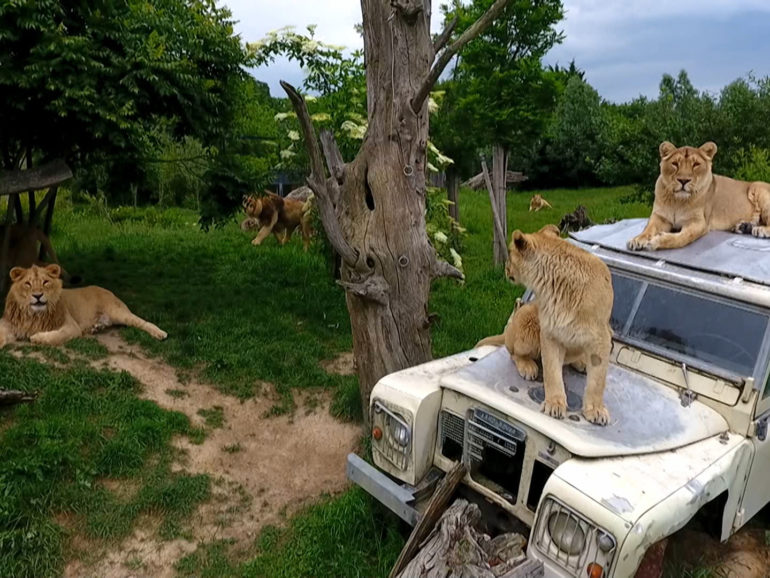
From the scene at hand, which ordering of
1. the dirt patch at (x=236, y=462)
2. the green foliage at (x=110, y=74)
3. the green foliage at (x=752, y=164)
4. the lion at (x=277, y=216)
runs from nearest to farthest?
the dirt patch at (x=236, y=462), the green foliage at (x=110, y=74), the green foliage at (x=752, y=164), the lion at (x=277, y=216)

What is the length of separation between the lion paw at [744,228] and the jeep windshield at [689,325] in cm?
121

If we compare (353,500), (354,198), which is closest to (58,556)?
(353,500)

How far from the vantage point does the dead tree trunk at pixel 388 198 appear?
4855 millimetres

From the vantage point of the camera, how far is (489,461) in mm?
3719

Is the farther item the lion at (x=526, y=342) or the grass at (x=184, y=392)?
the grass at (x=184, y=392)

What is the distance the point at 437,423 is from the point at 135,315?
5237 millimetres

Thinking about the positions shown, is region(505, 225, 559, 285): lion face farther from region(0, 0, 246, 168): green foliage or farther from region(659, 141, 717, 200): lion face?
region(0, 0, 246, 168): green foliage

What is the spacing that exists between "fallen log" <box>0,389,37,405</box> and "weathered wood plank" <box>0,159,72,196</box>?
2.61m

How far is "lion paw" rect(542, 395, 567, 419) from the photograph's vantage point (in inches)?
135

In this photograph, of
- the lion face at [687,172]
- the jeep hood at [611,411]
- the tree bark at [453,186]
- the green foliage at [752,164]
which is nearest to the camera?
the jeep hood at [611,411]

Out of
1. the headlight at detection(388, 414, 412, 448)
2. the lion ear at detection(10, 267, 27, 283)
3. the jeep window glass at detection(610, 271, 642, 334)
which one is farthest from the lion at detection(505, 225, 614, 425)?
the lion ear at detection(10, 267, 27, 283)

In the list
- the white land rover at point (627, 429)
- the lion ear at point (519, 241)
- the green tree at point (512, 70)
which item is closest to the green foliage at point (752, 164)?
the green tree at point (512, 70)

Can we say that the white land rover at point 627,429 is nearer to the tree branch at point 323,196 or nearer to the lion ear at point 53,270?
the tree branch at point 323,196

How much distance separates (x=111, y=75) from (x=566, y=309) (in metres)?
5.81
